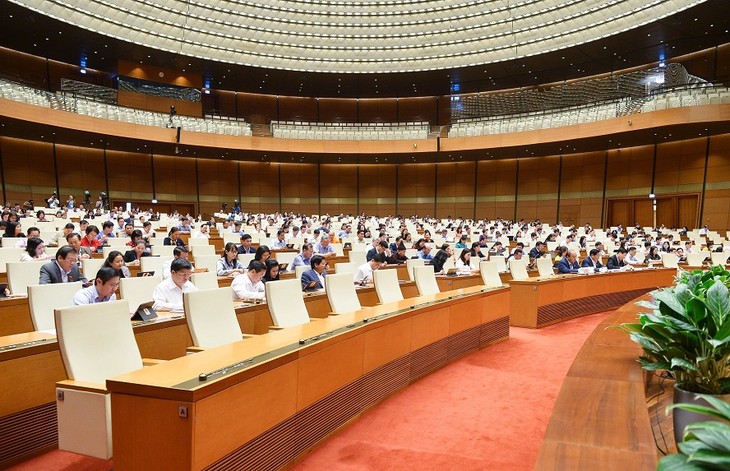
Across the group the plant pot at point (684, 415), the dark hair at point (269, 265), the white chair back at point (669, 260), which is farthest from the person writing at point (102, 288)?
the white chair back at point (669, 260)

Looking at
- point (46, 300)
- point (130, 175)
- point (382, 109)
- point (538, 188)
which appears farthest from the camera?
point (382, 109)

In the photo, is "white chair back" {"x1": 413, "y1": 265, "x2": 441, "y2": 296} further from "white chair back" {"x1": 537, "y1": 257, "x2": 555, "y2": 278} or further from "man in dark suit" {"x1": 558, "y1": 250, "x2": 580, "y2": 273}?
"man in dark suit" {"x1": 558, "y1": 250, "x2": 580, "y2": 273}

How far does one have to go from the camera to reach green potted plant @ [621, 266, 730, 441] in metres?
1.52

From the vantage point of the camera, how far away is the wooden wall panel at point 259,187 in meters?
25.3

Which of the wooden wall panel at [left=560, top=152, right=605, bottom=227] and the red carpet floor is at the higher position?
the wooden wall panel at [left=560, top=152, right=605, bottom=227]

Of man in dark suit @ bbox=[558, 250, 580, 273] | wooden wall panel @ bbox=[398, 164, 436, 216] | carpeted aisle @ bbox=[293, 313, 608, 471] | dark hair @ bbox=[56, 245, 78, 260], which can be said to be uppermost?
wooden wall panel @ bbox=[398, 164, 436, 216]

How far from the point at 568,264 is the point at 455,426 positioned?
235 inches

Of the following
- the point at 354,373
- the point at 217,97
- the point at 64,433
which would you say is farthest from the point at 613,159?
the point at 64,433

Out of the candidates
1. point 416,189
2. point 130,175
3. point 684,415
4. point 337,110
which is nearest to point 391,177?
point 416,189

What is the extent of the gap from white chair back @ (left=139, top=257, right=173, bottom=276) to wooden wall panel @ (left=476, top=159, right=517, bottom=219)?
66.1 feet

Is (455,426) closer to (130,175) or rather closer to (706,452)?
(706,452)

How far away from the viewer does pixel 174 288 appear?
4.44 m

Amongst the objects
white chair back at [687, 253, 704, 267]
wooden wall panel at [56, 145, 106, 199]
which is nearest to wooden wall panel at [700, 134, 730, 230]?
white chair back at [687, 253, 704, 267]

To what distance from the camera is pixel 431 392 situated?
426 cm
